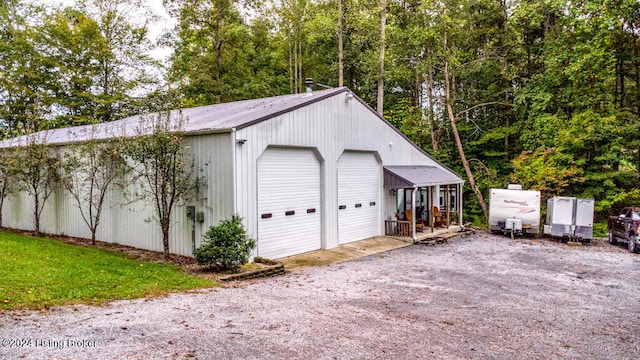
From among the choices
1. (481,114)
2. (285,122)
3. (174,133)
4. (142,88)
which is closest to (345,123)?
(285,122)

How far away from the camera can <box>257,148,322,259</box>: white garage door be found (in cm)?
1023

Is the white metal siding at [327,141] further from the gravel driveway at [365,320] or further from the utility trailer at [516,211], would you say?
the utility trailer at [516,211]

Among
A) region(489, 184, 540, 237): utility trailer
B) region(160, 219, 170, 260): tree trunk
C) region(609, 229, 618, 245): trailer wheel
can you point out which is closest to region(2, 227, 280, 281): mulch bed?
region(160, 219, 170, 260): tree trunk

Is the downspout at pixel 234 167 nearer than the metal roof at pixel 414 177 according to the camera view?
Yes

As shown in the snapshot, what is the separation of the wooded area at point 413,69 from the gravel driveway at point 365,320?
11342 mm

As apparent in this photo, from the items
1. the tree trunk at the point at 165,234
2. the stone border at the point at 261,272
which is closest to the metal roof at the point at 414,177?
the stone border at the point at 261,272

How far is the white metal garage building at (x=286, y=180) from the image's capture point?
966cm

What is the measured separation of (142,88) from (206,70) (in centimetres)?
539

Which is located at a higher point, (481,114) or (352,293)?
(481,114)

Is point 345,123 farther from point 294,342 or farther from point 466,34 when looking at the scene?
point 466,34

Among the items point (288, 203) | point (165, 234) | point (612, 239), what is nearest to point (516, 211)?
point (612, 239)

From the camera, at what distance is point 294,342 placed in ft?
16.5

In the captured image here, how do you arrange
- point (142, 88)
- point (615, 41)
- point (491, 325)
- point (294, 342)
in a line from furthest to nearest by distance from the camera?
point (142, 88) < point (615, 41) < point (491, 325) < point (294, 342)

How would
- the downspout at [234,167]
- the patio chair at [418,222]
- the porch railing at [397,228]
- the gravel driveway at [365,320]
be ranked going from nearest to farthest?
the gravel driveway at [365,320] → the downspout at [234,167] → the porch railing at [397,228] → the patio chair at [418,222]
